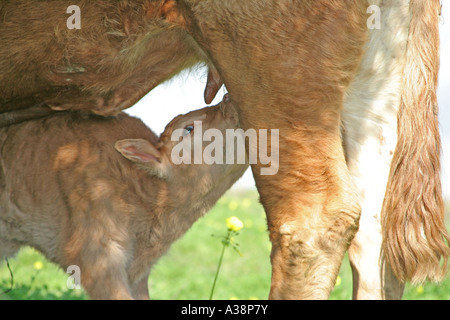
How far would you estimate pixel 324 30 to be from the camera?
3.32 m

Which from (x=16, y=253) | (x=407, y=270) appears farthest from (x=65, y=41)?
(x=407, y=270)

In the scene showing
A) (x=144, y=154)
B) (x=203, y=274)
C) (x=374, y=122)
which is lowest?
(x=203, y=274)

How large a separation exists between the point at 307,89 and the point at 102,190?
4.92 ft

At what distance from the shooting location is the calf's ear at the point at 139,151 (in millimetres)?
4137

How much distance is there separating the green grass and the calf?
1.05 ft

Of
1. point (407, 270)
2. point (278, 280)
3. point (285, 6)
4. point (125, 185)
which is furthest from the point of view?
point (125, 185)

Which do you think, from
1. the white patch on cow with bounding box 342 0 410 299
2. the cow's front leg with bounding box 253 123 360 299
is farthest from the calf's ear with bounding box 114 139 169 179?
the white patch on cow with bounding box 342 0 410 299

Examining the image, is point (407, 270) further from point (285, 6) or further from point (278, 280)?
point (285, 6)

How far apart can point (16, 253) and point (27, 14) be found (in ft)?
5.40

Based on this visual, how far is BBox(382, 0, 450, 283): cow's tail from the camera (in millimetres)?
3854

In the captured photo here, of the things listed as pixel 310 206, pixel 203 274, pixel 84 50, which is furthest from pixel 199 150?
pixel 203 274

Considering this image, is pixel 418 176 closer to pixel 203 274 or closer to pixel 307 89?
pixel 307 89

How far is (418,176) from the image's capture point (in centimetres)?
392

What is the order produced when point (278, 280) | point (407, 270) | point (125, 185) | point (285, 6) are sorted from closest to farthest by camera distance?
point (285, 6)
point (278, 280)
point (407, 270)
point (125, 185)
